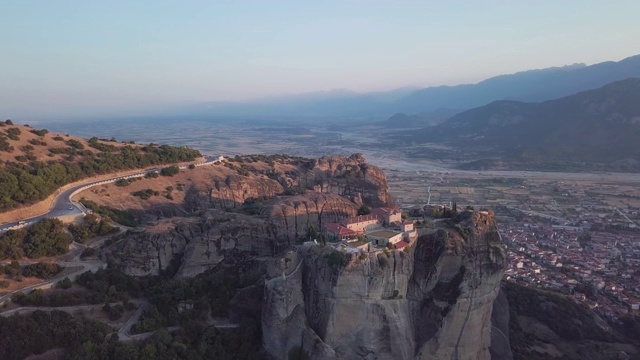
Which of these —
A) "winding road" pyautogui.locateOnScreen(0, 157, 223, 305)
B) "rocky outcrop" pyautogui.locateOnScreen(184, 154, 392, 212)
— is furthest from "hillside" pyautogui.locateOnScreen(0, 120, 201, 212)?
"rocky outcrop" pyautogui.locateOnScreen(184, 154, 392, 212)

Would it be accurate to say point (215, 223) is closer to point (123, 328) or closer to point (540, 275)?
point (123, 328)

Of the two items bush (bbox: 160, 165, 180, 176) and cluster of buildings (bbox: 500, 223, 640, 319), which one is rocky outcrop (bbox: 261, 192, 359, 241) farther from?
cluster of buildings (bbox: 500, 223, 640, 319)

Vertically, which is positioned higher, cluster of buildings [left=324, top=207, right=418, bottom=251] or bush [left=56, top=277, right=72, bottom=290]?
cluster of buildings [left=324, top=207, right=418, bottom=251]

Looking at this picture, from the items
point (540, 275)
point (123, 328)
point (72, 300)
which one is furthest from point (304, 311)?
point (540, 275)

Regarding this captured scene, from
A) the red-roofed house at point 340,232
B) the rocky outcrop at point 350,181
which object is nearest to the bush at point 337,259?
the red-roofed house at point 340,232

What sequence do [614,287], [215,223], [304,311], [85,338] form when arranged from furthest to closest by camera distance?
1. [614,287]
2. [215,223]
3. [304,311]
4. [85,338]

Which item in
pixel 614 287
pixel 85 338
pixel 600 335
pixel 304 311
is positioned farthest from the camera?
pixel 614 287

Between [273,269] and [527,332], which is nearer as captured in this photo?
[273,269]
